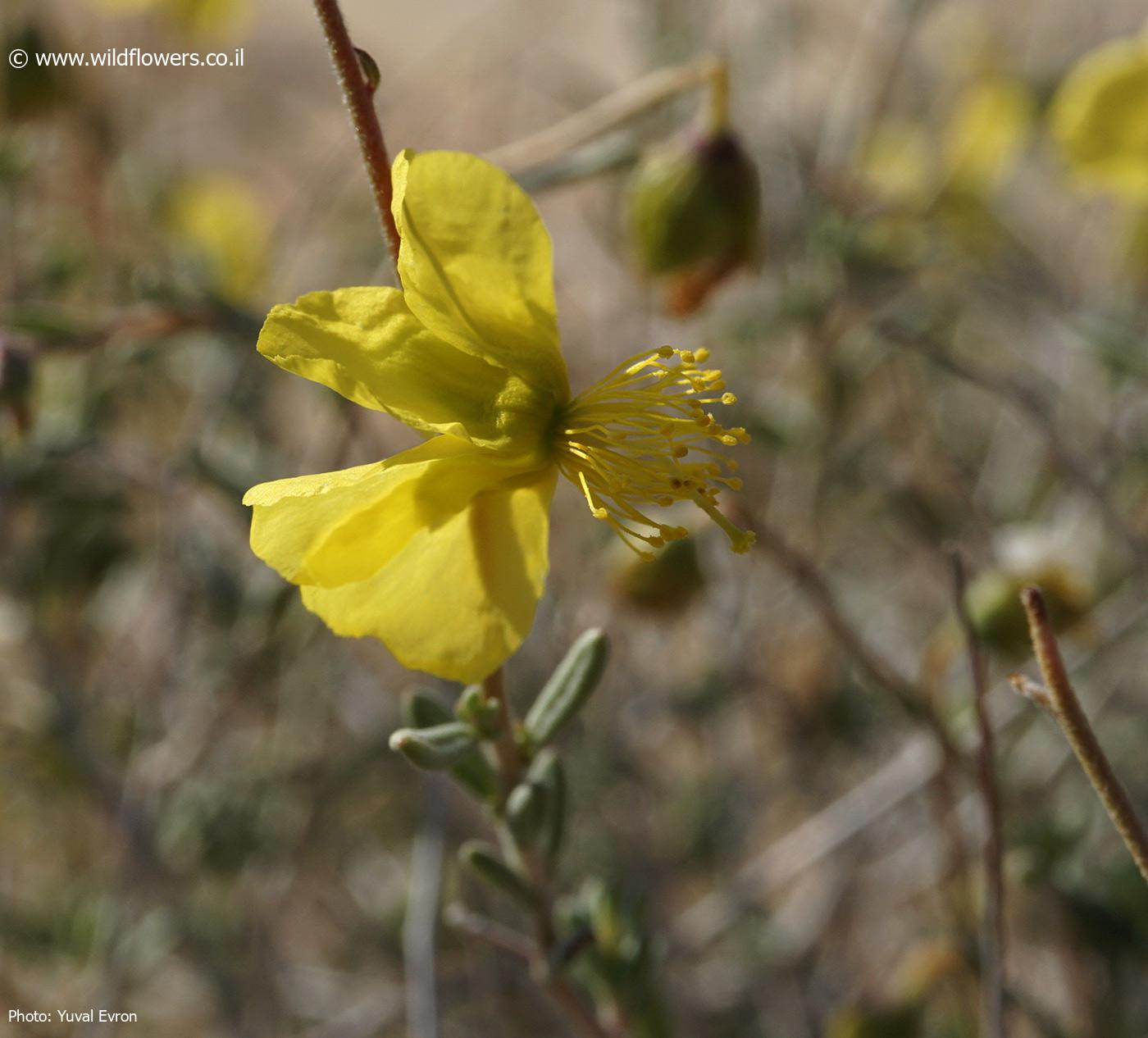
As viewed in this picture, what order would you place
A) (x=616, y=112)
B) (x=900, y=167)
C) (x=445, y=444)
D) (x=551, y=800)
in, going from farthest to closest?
(x=900, y=167) → (x=616, y=112) → (x=551, y=800) → (x=445, y=444)

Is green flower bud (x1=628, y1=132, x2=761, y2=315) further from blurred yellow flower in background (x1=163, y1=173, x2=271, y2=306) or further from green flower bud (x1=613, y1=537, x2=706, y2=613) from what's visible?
blurred yellow flower in background (x1=163, y1=173, x2=271, y2=306)

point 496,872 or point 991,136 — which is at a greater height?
point 991,136

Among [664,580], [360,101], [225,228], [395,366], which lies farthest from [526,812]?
[225,228]

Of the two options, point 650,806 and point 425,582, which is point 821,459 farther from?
point 425,582

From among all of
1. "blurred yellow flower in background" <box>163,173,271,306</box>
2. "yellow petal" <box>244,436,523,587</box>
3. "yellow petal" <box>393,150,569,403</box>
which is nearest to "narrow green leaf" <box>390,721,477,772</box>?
"yellow petal" <box>244,436,523,587</box>

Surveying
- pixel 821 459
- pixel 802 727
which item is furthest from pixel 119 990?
pixel 821 459

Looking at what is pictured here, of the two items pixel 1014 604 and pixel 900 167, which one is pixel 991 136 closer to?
pixel 900 167

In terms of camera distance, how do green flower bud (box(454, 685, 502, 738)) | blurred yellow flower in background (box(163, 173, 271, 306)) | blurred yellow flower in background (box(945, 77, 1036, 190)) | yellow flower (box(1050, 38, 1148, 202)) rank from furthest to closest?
blurred yellow flower in background (box(945, 77, 1036, 190)) → blurred yellow flower in background (box(163, 173, 271, 306)) → yellow flower (box(1050, 38, 1148, 202)) → green flower bud (box(454, 685, 502, 738))
